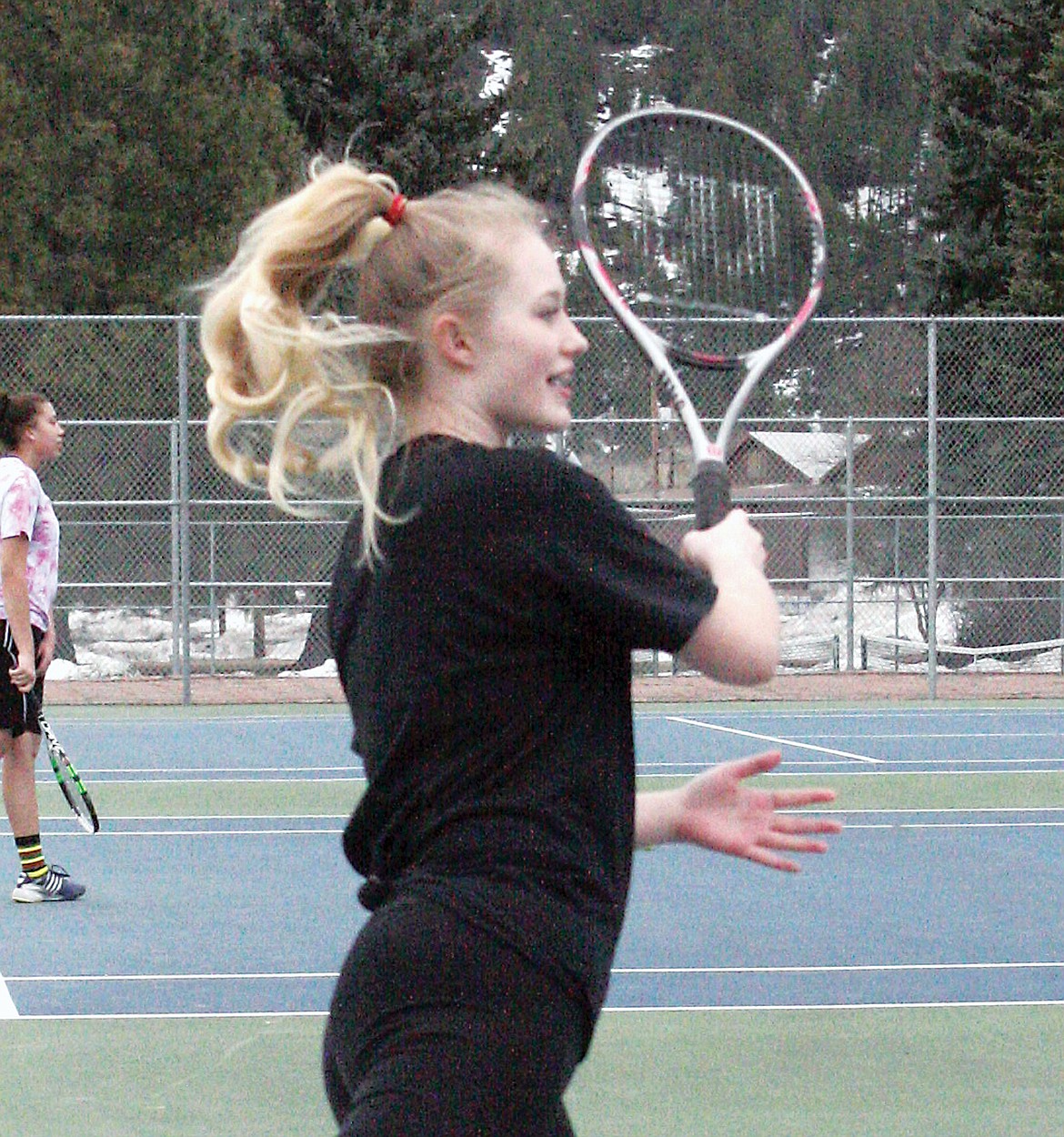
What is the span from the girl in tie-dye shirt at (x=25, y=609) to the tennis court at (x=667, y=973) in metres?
0.16

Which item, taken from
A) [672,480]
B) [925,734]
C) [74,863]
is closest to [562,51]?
[672,480]

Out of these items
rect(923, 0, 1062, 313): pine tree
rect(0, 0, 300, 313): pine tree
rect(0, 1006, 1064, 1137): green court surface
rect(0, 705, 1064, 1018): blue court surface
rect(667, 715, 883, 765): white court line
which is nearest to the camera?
rect(0, 1006, 1064, 1137): green court surface

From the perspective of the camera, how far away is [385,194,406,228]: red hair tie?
2.23m

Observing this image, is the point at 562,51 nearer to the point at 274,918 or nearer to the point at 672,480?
the point at 672,480

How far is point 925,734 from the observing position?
12.8 m

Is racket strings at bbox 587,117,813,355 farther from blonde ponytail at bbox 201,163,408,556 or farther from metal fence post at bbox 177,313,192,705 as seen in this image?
metal fence post at bbox 177,313,192,705

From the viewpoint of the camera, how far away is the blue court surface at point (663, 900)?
5.60 meters

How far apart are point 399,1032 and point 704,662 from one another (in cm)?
44

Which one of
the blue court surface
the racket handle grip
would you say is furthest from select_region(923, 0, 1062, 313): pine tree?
the racket handle grip

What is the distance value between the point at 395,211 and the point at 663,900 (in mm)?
4967

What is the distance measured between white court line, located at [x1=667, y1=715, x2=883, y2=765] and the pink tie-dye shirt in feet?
17.2

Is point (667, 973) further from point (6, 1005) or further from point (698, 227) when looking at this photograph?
point (698, 227)

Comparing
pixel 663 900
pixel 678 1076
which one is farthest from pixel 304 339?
pixel 663 900

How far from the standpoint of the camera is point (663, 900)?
22.9ft
